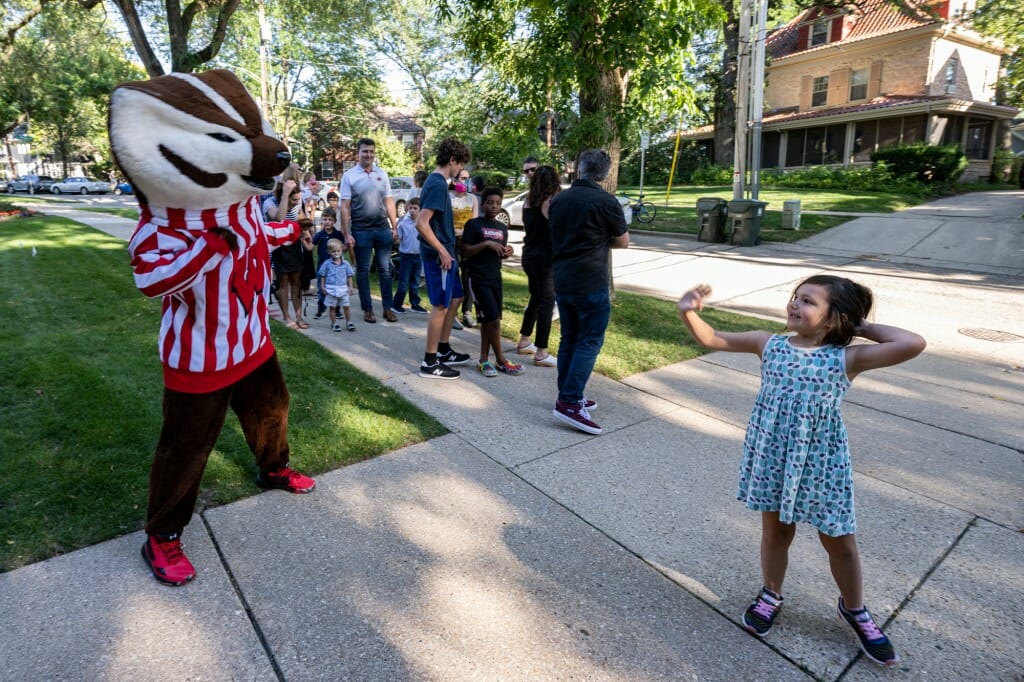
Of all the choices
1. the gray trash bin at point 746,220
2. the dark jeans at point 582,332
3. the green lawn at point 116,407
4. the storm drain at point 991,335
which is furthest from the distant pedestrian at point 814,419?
the gray trash bin at point 746,220

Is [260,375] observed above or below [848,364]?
below

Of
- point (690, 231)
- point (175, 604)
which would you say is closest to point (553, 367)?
point (175, 604)

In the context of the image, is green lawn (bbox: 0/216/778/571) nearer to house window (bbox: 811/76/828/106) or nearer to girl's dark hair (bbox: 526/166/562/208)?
girl's dark hair (bbox: 526/166/562/208)

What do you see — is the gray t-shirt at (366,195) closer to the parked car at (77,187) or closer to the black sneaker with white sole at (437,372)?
the black sneaker with white sole at (437,372)

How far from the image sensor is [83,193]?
142ft

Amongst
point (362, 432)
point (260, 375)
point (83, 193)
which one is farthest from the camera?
point (83, 193)

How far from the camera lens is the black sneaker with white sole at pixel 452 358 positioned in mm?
5684

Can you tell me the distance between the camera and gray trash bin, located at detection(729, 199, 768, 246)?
13.6 m

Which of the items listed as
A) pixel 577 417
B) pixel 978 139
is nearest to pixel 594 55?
pixel 577 417

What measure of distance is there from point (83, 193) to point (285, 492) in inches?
1927

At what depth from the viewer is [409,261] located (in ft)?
25.0

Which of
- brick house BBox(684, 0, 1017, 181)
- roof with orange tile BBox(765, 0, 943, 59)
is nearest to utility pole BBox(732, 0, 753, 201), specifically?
roof with orange tile BBox(765, 0, 943, 59)

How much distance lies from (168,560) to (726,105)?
3066cm

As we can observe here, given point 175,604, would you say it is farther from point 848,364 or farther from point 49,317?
point 49,317
